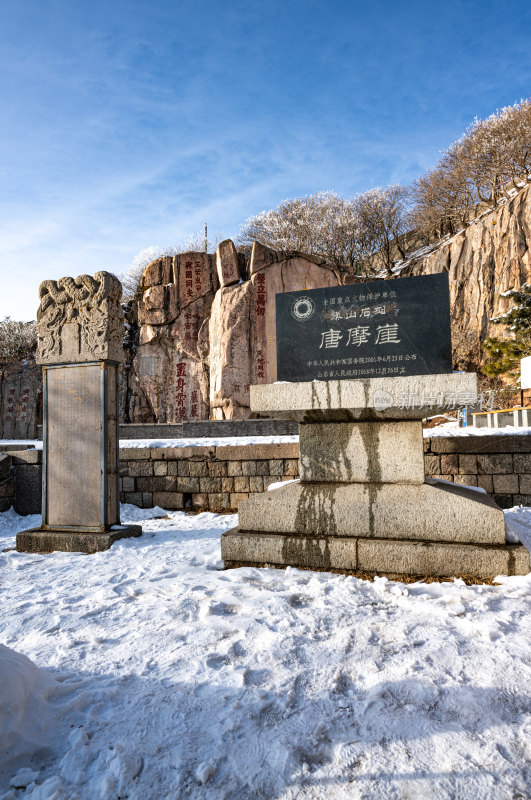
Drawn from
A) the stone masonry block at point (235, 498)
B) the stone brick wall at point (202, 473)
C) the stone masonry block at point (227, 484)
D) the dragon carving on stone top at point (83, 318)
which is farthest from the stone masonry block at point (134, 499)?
the dragon carving on stone top at point (83, 318)

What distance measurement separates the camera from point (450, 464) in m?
5.45

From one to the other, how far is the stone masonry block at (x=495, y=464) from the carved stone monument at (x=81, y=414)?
4.08 m

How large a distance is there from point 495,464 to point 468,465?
297 mm

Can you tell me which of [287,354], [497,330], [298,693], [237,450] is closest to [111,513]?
[237,450]

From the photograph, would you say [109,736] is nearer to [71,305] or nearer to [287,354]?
[287,354]

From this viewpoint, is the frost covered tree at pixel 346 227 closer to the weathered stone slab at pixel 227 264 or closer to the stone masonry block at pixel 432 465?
the weathered stone slab at pixel 227 264

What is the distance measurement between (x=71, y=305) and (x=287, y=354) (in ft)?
8.65

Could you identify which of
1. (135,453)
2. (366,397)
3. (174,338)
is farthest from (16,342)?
(366,397)

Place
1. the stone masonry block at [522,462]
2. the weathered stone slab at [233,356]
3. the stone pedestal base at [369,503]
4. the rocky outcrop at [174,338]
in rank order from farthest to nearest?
the rocky outcrop at [174,338] → the weathered stone slab at [233,356] → the stone masonry block at [522,462] → the stone pedestal base at [369,503]

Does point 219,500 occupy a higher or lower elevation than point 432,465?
lower

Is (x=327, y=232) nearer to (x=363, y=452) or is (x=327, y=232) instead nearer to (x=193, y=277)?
(x=193, y=277)

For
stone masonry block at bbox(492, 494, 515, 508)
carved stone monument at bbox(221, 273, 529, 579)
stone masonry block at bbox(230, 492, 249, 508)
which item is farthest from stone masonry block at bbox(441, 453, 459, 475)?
stone masonry block at bbox(230, 492, 249, 508)

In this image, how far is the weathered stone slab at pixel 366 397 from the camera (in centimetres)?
296

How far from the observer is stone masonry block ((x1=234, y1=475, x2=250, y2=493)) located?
6.10m
